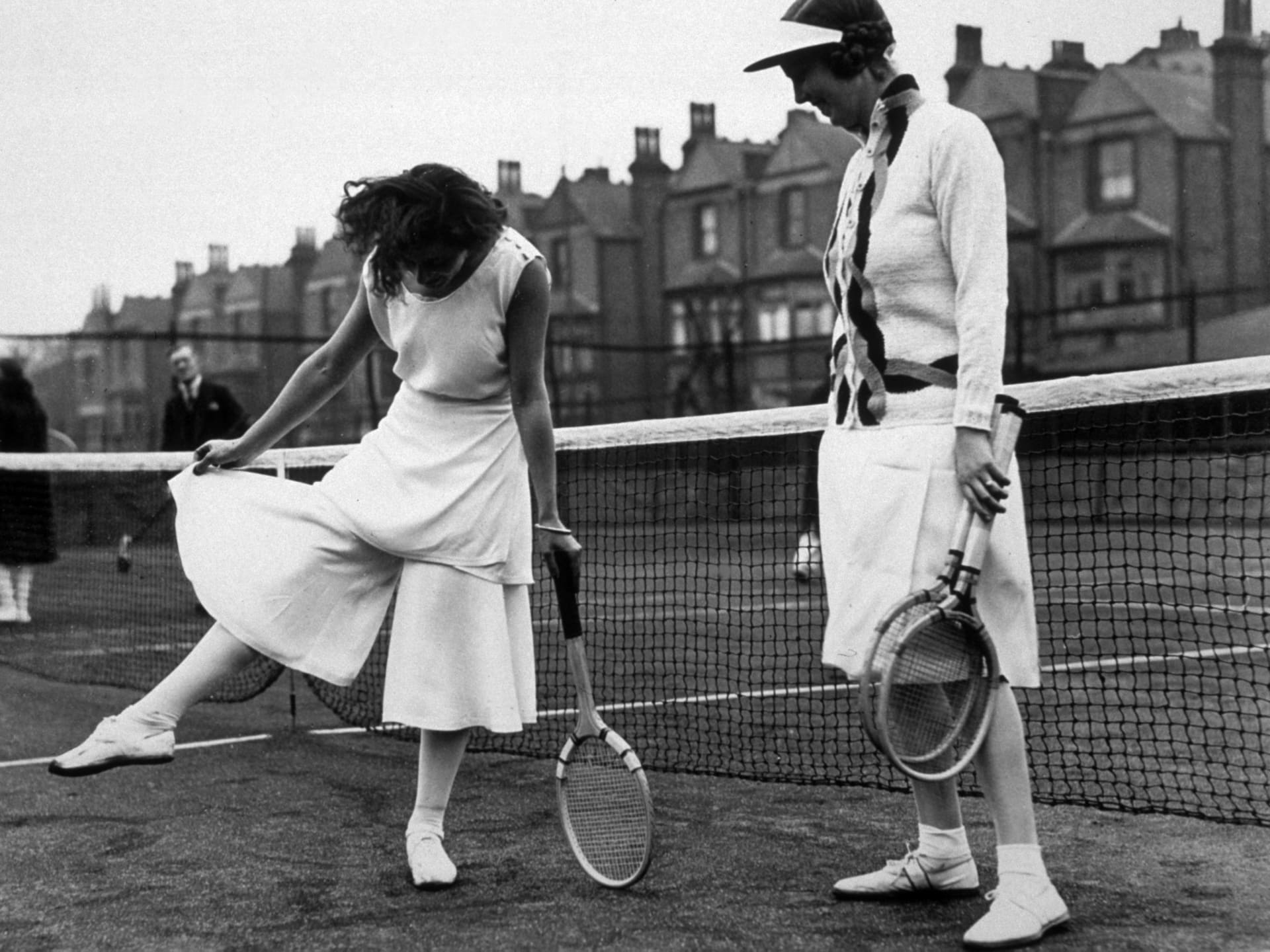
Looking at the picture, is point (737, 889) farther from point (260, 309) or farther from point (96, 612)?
point (260, 309)

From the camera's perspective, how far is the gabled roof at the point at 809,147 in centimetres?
3322

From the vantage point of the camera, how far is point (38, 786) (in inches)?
235

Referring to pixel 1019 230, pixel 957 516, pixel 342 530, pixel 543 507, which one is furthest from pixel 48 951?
pixel 1019 230

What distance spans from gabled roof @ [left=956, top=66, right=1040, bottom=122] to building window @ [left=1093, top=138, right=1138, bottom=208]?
4.94 feet

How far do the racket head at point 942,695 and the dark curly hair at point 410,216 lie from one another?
4.98ft

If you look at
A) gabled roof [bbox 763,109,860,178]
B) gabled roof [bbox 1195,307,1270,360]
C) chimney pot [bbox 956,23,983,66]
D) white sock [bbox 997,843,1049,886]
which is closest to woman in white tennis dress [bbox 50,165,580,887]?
white sock [bbox 997,843,1049,886]

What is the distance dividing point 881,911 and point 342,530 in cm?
162

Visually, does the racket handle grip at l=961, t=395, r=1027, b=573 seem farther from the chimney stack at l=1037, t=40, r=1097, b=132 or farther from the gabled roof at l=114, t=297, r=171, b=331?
the gabled roof at l=114, t=297, r=171, b=331

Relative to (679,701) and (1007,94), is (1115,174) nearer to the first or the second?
(1007,94)

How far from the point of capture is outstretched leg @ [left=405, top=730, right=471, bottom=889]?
14.7 ft

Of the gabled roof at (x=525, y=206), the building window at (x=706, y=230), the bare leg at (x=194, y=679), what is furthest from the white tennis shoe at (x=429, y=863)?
the gabled roof at (x=525, y=206)

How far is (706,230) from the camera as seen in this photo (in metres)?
35.4

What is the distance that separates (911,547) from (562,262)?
33.8 metres

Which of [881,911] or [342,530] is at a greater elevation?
[342,530]
